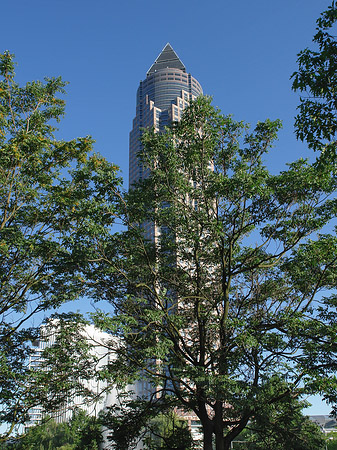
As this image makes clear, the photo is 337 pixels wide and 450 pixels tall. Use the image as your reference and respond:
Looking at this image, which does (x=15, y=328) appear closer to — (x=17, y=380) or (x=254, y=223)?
(x=17, y=380)

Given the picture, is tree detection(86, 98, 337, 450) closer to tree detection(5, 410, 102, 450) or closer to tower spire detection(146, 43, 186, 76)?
tree detection(5, 410, 102, 450)

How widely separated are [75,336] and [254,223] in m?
5.90

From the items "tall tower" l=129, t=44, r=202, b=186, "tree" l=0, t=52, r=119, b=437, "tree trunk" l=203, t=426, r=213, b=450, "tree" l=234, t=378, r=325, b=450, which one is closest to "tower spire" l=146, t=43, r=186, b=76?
"tall tower" l=129, t=44, r=202, b=186

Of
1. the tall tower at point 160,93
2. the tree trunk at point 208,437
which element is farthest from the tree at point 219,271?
the tall tower at point 160,93

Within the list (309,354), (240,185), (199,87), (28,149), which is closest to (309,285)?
(309,354)

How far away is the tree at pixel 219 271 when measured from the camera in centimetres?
920

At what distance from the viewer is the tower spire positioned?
120 meters

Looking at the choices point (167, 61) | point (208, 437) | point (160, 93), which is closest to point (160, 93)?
point (160, 93)

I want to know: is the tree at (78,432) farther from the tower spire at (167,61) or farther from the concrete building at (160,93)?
the tower spire at (167,61)

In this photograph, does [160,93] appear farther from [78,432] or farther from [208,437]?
[208,437]

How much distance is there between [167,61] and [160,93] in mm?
18056

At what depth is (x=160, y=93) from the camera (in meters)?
113

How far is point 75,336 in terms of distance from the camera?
950 centimetres

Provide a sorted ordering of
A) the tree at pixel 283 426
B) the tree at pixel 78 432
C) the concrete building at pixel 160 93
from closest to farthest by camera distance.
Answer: the tree at pixel 283 426, the tree at pixel 78 432, the concrete building at pixel 160 93
